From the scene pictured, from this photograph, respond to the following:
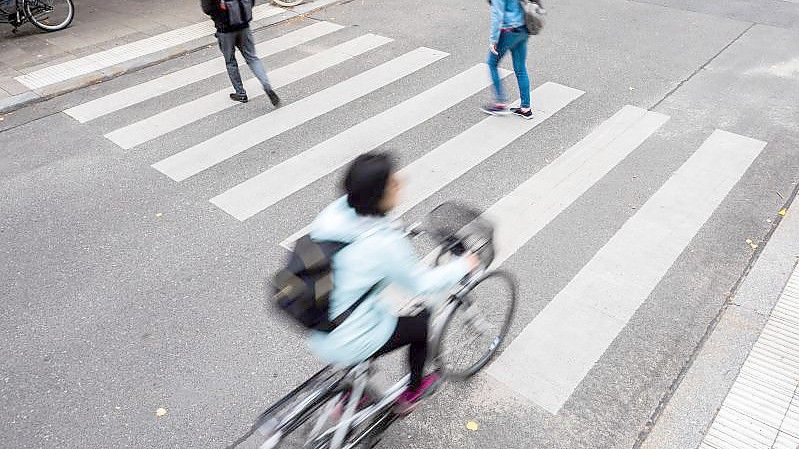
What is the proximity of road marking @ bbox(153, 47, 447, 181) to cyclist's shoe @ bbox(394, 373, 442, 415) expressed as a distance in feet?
12.3

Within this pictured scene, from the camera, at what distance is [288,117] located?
752 cm

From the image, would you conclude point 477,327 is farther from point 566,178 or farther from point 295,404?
point 566,178

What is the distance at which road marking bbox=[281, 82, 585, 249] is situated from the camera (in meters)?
6.07

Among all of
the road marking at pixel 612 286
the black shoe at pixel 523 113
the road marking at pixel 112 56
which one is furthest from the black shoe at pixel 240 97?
the road marking at pixel 612 286

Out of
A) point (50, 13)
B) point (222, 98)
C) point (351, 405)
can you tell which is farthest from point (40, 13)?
point (351, 405)

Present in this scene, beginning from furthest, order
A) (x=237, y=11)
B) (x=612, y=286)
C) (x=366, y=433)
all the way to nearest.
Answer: (x=237, y=11)
(x=612, y=286)
(x=366, y=433)

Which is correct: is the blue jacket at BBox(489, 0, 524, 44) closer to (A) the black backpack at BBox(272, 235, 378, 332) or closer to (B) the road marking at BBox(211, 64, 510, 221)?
(B) the road marking at BBox(211, 64, 510, 221)

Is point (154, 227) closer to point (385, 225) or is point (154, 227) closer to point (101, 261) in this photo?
point (101, 261)

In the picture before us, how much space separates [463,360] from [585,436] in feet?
2.86

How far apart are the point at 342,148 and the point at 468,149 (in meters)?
1.38

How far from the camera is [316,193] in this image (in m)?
6.05

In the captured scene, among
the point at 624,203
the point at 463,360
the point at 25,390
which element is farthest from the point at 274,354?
the point at 624,203

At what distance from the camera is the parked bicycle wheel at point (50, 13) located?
987 cm

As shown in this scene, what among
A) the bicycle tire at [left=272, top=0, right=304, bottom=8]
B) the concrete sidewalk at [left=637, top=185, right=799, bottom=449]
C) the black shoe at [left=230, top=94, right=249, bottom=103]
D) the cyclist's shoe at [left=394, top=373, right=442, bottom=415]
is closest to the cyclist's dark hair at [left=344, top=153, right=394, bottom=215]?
the cyclist's shoe at [left=394, top=373, right=442, bottom=415]
